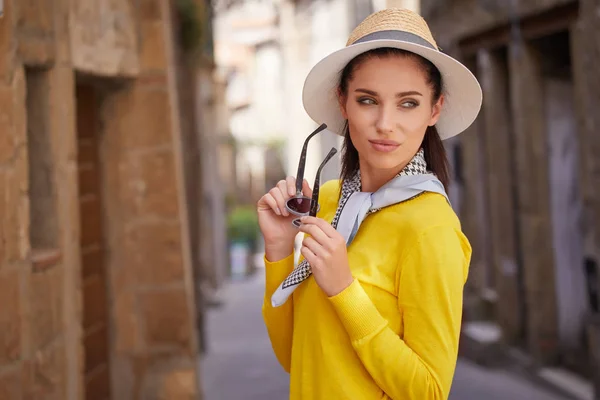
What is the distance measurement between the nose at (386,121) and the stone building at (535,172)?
4.38m

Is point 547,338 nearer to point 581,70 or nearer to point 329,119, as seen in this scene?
point 581,70

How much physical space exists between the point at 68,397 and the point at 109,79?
1.71 m

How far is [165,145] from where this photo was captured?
4.59 metres

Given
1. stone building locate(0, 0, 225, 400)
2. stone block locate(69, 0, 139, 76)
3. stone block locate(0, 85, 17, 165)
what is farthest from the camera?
stone building locate(0, 0, 225, 400)

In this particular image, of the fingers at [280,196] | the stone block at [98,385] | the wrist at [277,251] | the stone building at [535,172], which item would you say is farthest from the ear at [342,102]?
the stone building at [535,172]

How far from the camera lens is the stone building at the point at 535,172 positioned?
6.12 meters

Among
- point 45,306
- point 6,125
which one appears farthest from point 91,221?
point 6,125

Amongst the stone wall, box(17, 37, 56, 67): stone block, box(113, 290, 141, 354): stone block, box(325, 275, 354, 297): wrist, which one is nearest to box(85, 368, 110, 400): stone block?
box(113, 290, 141, 354): stone block

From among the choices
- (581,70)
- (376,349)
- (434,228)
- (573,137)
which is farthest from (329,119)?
(573,137)

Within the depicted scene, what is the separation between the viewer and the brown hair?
1864mm

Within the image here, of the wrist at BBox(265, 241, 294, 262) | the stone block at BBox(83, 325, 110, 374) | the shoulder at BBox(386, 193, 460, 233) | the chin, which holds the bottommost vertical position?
the stone block at BBox(83, 325, 110, 374)

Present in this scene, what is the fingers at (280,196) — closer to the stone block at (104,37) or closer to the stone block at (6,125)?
the stone block at (6,125)

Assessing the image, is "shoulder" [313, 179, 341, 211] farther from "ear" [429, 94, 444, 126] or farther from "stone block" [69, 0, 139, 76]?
"stone block" [69, 0, 139, 76]

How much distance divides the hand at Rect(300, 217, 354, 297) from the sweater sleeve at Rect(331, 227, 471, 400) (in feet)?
0.07
